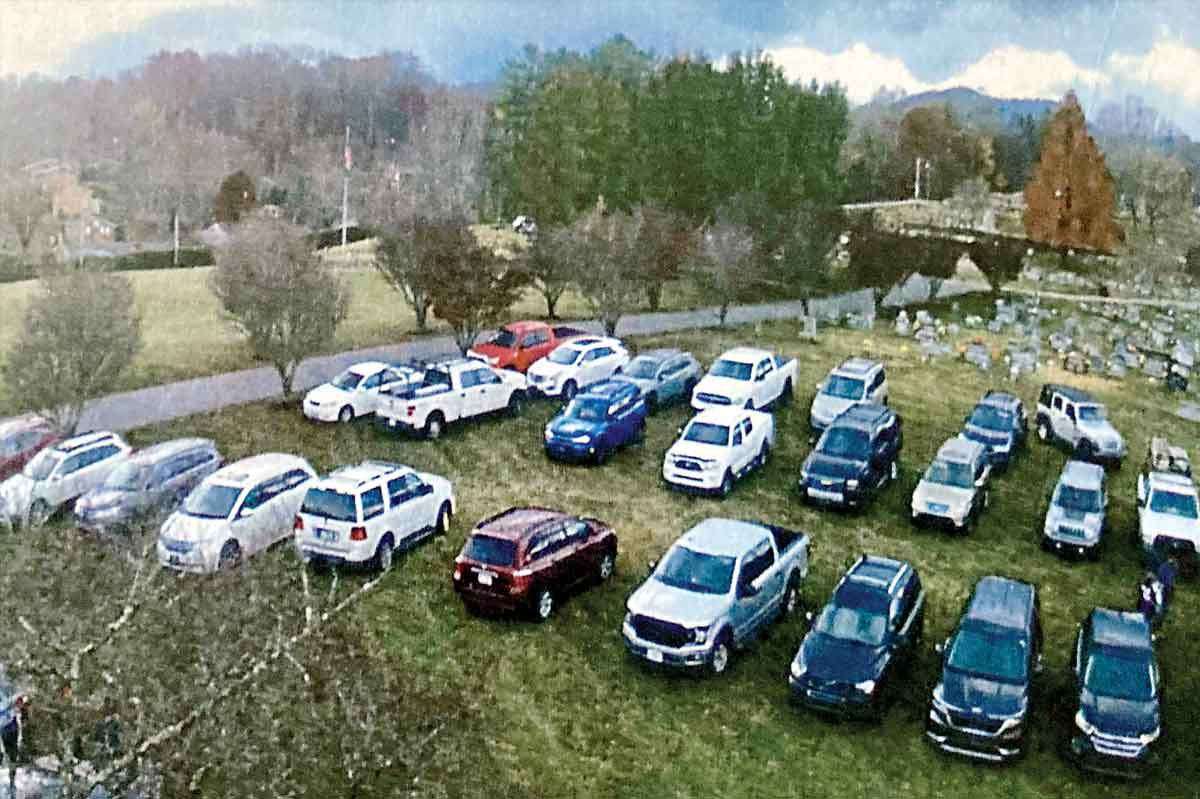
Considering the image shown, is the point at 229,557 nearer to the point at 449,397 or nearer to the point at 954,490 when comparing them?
the point at 449,397

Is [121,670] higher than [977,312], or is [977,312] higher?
[977,312]

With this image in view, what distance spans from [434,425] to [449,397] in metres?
0.53

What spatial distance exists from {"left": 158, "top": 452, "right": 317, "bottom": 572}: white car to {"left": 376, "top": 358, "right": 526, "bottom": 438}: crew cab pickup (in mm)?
2762

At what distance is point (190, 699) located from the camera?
10109 mm

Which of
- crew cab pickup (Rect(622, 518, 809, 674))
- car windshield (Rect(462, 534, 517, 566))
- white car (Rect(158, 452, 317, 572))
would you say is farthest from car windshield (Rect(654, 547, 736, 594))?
white car (Rect(158, 452, 317, 572))

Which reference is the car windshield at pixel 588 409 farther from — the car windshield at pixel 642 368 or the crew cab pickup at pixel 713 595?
the crew cab pickup at pixel 713 595

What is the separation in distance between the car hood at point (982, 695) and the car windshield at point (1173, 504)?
5812 millimetres

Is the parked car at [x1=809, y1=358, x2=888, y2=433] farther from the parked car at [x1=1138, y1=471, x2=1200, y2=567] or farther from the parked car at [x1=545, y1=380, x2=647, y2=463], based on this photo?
the parked car at [x1=1138, y1=471, x2=1200, y2=567]

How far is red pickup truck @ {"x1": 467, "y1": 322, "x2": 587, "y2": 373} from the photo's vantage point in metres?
19.9

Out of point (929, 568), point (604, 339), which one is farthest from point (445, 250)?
point (929, 568)

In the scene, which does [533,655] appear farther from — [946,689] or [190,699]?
[946,689]

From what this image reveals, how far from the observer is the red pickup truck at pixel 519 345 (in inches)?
784

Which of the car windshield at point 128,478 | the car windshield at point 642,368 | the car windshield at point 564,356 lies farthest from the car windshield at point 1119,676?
the car windshield at point 128,478

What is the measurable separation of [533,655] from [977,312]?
16.4 meters
